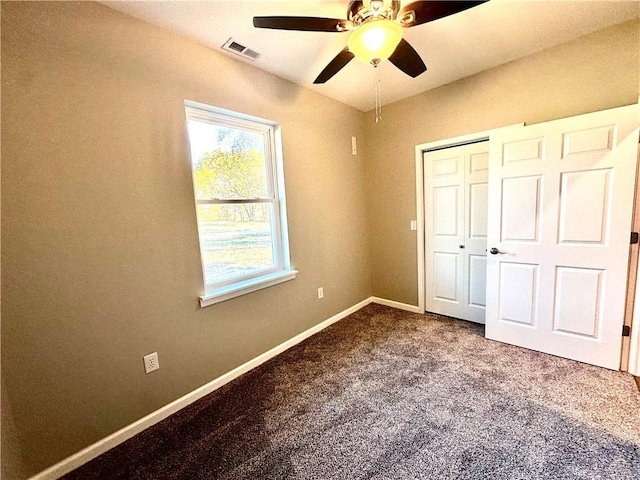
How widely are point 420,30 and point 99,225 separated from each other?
2455mm

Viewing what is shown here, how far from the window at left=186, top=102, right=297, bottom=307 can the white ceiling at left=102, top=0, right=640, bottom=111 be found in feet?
1.61

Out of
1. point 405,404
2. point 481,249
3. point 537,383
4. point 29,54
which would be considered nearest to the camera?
point 29,54

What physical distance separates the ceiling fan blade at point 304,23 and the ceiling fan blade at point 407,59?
1.34ft

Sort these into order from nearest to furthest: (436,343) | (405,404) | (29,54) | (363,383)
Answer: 1. (29,54)
2. (405,404)
3. (363,383)
4. (436,343)

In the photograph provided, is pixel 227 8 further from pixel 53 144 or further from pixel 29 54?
pixel 53 144

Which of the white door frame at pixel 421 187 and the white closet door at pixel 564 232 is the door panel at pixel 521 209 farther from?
the white door frame at pixel 421 187

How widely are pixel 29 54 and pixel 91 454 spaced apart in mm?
2160

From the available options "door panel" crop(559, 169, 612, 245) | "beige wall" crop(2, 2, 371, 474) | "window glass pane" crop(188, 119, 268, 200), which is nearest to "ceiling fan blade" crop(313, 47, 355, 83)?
"beige wall" crop(2, 2, 371, 474)

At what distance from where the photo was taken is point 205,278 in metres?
2.04

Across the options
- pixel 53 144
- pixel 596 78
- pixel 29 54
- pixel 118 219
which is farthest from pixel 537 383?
pixel 29 54

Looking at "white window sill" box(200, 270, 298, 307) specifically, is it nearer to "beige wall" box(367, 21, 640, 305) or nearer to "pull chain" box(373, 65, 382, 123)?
"beige wall" box(367, 21, 640, 305)

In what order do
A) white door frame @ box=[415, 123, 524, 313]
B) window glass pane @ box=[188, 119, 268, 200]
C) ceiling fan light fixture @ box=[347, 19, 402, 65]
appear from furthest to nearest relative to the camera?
white door frame @ box=[415, 123, 524, 313]
window glass pane @ box=[188, 119, 268, 200]
ceiling fan light fixture @ box=[347, 19, 402, 65]

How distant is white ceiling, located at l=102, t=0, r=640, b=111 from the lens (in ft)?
5.32

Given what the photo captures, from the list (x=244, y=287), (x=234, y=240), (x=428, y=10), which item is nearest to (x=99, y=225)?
(x=234, y=240)
